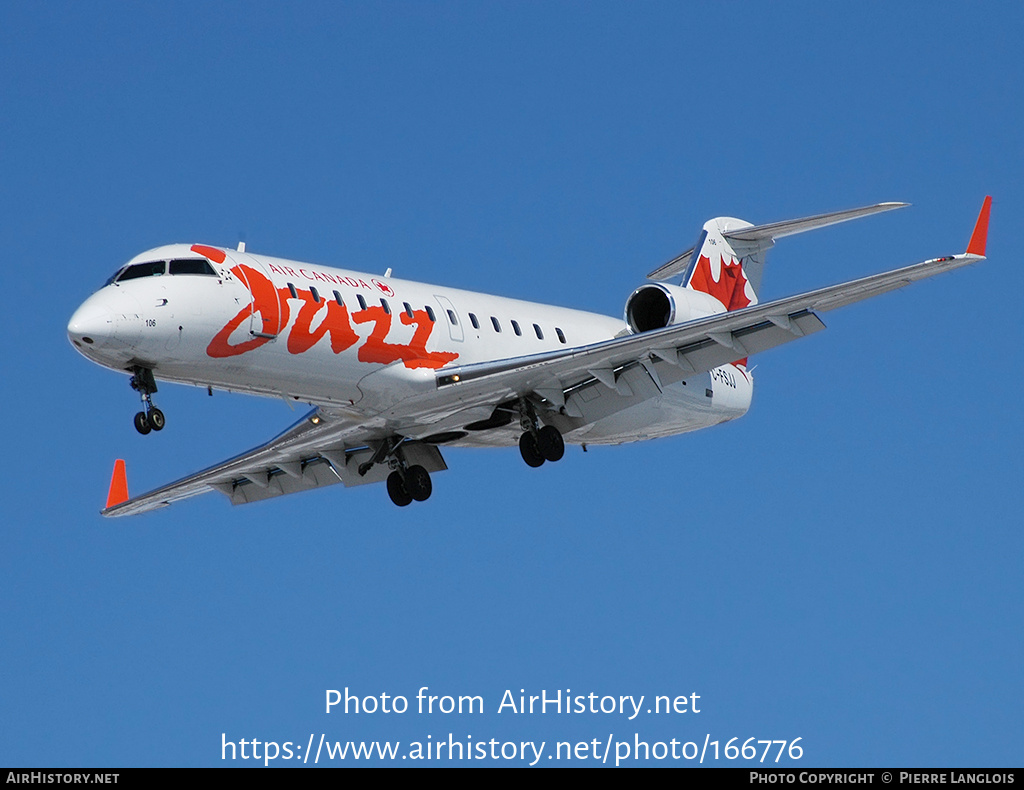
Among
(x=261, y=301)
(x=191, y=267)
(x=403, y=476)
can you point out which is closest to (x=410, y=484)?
(x=403, y=476)

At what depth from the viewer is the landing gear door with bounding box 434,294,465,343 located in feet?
77.8

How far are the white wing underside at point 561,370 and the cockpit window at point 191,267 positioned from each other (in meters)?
3.29

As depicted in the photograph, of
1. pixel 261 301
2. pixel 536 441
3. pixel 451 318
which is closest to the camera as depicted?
pixel 261 301

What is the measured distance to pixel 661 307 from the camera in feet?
84.9

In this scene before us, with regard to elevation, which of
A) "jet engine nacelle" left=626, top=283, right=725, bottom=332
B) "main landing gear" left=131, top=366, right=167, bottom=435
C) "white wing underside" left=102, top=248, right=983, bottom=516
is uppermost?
"jet engine nacelle" left=626, top=283, right=725, bottom=332

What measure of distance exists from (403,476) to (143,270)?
5.86 m

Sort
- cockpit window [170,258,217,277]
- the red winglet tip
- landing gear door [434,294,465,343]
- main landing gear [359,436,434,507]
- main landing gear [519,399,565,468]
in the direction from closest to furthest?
cockpit window [170,258,217,277] → landing gear door [434,294,465,343] → main landing gear [519,399,565,468] → main landing gear [359,436,434,507] → the red winglet tip

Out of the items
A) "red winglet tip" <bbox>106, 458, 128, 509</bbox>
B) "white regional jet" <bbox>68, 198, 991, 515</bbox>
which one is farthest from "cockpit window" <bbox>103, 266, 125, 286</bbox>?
"red winglet tip" <bbox>106, 458, 128, 509</bbox>

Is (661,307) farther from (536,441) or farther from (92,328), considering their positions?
(92,328)

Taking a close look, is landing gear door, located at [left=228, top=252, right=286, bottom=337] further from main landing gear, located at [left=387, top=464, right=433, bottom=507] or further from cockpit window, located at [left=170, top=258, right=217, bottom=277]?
main landing gear, located at [left=387, top=464, right=433, bottom=507]

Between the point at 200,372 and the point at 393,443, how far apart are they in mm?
4523

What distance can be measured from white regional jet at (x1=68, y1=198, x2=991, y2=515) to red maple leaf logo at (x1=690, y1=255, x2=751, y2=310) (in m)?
0.05

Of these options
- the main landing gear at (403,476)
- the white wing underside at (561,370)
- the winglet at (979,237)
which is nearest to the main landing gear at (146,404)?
the white wing underside at (561,370)
